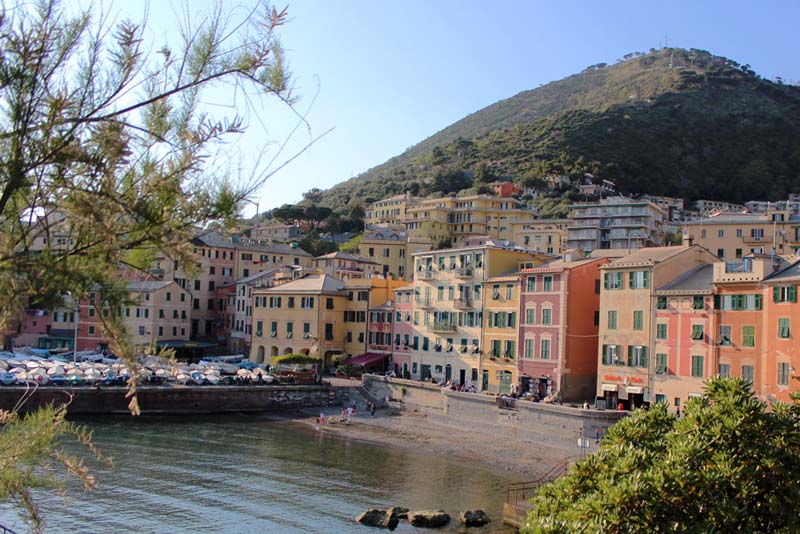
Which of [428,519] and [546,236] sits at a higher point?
[546,236]

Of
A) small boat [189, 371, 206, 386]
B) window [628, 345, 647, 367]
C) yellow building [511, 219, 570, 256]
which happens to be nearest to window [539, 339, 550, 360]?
window [628, 345, 647, 367]

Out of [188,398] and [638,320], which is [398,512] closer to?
[638,320]

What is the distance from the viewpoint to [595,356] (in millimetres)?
50000

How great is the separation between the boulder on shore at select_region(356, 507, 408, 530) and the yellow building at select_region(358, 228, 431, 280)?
67.0 metres

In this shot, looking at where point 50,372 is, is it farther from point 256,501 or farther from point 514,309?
point 514,309

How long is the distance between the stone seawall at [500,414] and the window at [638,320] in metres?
6.18

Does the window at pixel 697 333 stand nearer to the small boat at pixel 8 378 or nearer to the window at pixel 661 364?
the window at pixel 661 364

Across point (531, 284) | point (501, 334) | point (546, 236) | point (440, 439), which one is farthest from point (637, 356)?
point (546, 236)

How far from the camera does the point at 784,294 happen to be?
37125 millimetres

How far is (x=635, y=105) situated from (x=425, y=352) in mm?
141173

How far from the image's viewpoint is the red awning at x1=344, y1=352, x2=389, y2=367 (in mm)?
65062

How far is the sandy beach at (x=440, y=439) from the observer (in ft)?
130

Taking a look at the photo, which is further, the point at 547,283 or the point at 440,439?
the point at 547,283

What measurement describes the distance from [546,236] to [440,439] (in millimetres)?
65199
